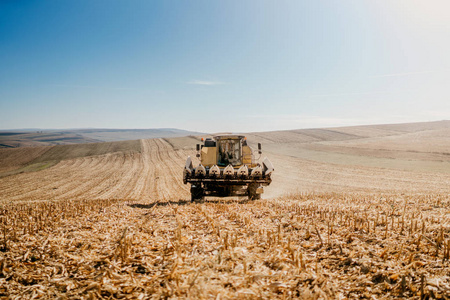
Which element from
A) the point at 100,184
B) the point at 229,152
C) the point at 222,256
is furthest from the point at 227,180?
the point at 100,184

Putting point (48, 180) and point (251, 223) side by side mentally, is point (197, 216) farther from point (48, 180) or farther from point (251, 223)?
point (48, 180)

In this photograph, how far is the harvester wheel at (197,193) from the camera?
11.9 m

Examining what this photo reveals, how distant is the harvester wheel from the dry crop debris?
19.6ft

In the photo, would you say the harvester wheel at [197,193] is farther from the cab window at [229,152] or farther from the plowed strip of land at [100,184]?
the plowed strip of land at [100,184]

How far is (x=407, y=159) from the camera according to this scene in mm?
33250

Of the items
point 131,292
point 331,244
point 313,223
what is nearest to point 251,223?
point 313,223

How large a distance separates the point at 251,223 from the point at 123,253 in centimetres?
312

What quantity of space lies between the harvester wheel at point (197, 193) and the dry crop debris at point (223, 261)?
19.6 feet

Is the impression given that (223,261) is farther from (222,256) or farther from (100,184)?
(100,184)

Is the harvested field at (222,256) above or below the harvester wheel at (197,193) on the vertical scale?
above

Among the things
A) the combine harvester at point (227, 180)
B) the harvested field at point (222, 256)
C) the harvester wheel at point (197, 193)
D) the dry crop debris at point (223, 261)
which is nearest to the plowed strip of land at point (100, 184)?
the harvester wheel at point (197, 193)

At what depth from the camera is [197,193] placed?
39.7 ft

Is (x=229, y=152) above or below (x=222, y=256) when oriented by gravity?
above

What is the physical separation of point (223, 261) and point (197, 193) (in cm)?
835
